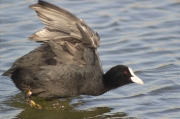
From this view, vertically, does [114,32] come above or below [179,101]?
above

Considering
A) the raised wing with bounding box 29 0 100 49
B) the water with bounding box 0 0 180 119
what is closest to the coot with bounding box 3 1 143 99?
the raised wing with bounding box 29 0 100 49

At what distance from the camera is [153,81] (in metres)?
8.43

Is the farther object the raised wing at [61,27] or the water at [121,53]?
the water at [121,53]

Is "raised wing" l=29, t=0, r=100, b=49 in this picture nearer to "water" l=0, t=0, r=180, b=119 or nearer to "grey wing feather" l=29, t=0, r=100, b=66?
"grey wing feather" l=29, t=0, r=100, b=66

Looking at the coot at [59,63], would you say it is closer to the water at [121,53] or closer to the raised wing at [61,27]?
the raised wing at [61,27]

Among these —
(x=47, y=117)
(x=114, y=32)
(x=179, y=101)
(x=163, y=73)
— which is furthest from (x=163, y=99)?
(x=114, y=32)

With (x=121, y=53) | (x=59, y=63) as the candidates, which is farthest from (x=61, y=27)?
(x=121, y=53)

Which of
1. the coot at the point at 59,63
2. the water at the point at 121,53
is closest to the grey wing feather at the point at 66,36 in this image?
the coot at the point at 59,63

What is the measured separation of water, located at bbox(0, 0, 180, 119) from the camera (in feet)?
24.2

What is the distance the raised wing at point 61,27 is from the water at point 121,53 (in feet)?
3.39

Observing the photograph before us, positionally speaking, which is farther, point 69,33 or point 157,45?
point 157,45

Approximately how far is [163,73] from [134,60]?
0.66 metres

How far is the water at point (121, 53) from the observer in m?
7.38

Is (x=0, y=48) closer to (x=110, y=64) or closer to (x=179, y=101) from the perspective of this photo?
(x=110, y=64)
